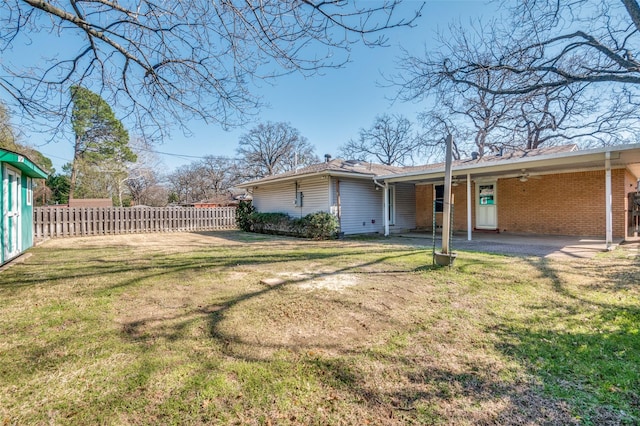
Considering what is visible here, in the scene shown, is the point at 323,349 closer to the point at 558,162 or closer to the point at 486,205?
the point at 558,162

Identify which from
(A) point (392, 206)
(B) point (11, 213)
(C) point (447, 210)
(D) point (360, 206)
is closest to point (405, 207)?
(A) point (392, 206)

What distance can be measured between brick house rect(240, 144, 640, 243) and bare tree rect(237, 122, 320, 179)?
22254 mm

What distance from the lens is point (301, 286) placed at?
4.82 m

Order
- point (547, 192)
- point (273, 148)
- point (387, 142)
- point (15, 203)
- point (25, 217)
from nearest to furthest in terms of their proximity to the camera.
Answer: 1. point (15, 203)
2. point (25, 217)
3. point (547, 192)
4. point (387, 142)
5. point (273, 148)

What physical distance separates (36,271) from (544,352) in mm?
8167

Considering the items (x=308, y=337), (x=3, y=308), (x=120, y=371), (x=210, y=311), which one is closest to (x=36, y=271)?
(x=3, y=308)

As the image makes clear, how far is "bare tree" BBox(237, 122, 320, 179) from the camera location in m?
37.6

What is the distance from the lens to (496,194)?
12836mm

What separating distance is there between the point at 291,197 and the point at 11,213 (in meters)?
9.43

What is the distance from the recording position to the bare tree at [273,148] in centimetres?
3759

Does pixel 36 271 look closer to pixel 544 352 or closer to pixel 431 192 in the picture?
pixel 544 352

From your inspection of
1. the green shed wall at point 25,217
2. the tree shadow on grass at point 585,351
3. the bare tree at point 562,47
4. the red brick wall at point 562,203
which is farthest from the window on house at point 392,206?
the green shed wall at point 25,217

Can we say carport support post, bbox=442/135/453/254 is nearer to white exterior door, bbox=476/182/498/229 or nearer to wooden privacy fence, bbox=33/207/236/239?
white exterior door, bbox=476/182/498/229

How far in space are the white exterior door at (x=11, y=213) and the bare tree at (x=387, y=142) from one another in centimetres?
2886
